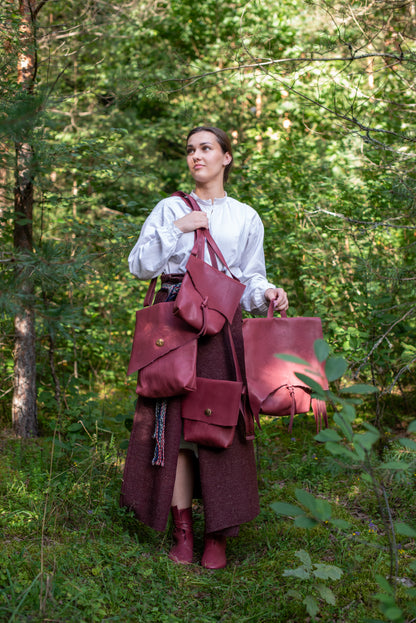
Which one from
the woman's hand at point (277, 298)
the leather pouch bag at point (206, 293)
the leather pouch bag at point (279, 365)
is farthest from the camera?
the woman's hand at point (277, 298)

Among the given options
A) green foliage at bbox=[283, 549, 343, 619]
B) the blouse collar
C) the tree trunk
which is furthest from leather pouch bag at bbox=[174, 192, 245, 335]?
the tree trunk

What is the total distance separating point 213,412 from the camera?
2.48 metres

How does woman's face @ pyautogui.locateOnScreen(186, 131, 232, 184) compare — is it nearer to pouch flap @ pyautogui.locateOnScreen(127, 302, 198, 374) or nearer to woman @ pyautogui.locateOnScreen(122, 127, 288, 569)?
woman @ pyautogui.locateOnScreen(122, 127, 288, 569)

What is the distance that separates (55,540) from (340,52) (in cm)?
604

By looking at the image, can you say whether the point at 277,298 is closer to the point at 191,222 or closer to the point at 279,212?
the point at 191,222

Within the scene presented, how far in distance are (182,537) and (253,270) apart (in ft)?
4.47

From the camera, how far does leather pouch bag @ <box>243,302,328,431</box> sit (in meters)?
2.50

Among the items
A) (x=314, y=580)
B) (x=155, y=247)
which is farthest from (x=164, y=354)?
(x=314, y=580)

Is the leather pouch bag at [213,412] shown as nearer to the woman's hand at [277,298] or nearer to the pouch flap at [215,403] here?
the pouch flap at [215,403]

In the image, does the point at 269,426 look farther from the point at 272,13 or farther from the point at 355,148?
the point at 272,13

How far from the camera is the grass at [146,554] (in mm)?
1965

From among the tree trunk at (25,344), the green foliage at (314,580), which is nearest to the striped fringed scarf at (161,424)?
the green foliage at (314,580)

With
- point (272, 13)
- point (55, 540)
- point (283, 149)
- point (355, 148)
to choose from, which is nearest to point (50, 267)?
point (55, 540)

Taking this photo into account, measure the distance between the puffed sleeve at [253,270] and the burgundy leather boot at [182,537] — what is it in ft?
3.49
